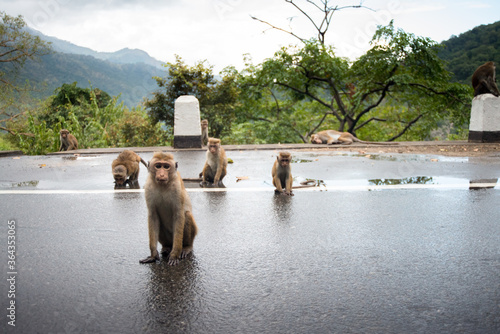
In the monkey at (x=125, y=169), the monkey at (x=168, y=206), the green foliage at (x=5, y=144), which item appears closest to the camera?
the monkey at (x=168, y=206)

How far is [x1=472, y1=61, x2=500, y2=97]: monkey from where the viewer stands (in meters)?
A: 15.8

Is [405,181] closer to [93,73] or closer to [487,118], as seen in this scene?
[487,118]

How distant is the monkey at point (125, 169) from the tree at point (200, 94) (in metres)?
14.2

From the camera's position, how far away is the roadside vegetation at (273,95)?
22.6m

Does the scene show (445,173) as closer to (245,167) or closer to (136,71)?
(245,167)

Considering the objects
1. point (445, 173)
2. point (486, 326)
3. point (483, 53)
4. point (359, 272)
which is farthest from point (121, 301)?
point (483, 53)

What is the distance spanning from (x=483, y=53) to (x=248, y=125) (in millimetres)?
16942

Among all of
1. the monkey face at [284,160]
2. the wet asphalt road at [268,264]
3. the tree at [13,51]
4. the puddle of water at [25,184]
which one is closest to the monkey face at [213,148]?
the wet asphalt road at [268,264]

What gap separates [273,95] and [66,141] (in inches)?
578

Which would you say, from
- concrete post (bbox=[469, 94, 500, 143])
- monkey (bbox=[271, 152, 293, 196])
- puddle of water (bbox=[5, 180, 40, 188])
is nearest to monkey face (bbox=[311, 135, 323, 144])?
concrete post (bbox=[469, 94, 500, 143])

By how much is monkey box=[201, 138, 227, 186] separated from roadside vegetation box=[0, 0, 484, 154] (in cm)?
1296

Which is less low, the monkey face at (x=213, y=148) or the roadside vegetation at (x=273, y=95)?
the roadside vegetation at (x=273, y=95)

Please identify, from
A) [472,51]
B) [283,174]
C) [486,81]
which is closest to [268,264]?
[283,174]

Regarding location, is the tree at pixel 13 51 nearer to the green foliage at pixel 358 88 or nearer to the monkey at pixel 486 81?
the green foliage at pixel 358 88
